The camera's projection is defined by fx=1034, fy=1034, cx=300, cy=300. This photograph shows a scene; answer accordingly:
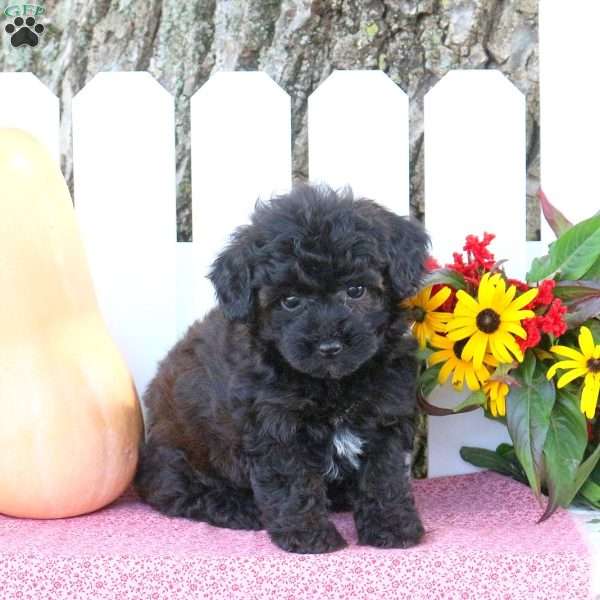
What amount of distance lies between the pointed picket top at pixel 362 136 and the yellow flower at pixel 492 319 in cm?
66

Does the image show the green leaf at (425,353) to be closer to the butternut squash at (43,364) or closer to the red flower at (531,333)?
the red flower at (531,333)

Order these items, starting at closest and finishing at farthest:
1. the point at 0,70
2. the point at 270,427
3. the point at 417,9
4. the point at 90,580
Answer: the point at 90,580
the point at 270,427
the point at 417,9
the point at 0,70

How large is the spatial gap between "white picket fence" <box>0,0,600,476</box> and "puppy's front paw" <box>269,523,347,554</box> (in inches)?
42.6

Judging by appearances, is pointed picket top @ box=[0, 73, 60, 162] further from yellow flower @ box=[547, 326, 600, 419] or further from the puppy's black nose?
yellow flower @ box=[547, 326, 600, 419]

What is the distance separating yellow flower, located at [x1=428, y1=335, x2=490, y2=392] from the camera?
3244 millimetres

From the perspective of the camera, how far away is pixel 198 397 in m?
3.23

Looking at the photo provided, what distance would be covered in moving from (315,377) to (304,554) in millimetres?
481

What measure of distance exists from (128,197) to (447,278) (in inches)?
49.1

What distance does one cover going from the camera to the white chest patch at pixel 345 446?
2.97m

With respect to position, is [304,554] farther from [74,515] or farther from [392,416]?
[74,515]

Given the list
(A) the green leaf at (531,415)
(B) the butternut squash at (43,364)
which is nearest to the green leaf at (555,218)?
(A) the green leaf at (531,415)

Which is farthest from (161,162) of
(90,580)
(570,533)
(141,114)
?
(570,533)

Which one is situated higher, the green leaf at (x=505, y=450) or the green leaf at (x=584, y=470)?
the green leaf at (x=584, y=470)

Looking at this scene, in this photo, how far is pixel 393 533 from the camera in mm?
2879
